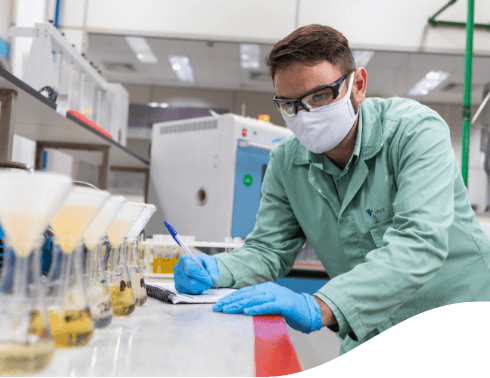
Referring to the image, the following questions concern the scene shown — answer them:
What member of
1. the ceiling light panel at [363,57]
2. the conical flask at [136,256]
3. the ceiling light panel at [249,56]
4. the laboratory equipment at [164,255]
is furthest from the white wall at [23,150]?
the ceiling light panel at [363,57]

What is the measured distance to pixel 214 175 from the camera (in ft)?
8.21

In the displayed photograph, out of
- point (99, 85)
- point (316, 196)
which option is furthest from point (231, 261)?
point (99, 85)

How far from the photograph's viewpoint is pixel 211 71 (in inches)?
285

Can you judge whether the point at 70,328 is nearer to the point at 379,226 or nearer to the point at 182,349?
the point at 182,349

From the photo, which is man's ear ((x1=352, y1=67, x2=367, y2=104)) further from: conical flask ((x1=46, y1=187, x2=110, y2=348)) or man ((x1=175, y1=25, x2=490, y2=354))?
conical flask ((x1=46, y1=187, x2=110, y2=348))

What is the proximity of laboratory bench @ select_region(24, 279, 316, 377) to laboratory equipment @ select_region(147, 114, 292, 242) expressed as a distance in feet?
5.29

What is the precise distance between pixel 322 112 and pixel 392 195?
12.5 inches

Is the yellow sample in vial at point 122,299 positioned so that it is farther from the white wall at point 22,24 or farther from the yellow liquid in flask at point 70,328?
the white wall at point 22,24

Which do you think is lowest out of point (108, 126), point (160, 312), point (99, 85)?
point (160, 312)

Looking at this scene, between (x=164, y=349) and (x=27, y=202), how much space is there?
0.90ft

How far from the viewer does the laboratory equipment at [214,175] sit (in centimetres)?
245

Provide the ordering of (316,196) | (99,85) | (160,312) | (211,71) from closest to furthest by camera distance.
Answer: (160,312), (316,196), (99,85), (211,71)

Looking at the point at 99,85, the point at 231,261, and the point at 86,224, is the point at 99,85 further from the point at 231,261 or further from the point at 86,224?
the point at 86,224

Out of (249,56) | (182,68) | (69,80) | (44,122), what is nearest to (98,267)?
(44,122)
